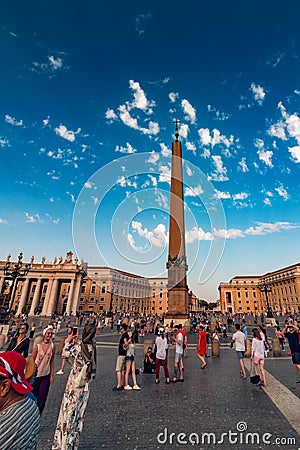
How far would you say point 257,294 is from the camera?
87.2 metres

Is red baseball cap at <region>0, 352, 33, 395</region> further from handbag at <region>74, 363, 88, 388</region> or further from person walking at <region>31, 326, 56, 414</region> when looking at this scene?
person walking at <region>31, 326, 56, 414</region>

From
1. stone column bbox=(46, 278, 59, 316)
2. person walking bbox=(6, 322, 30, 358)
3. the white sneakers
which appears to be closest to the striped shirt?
person walking bbox=(6, 322, 30, 358)

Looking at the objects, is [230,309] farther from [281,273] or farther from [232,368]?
[232,368]

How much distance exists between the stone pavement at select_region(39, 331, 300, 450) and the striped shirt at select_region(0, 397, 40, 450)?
252 centimetres

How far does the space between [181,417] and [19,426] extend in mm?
3824

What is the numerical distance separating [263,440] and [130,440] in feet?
5.97

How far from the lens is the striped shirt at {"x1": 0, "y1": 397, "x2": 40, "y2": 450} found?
1.30 m

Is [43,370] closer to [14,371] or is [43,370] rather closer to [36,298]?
[14,371]

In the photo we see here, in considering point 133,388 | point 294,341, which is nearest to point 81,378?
point 133,388

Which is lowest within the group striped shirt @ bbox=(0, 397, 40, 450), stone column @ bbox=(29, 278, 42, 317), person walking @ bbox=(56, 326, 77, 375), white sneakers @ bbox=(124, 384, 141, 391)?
white sneakers @ bbox=(124, 384, 141, 391)

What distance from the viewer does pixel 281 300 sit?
73.8m

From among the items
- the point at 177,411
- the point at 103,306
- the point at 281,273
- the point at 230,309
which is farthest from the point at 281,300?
the point at 177,411

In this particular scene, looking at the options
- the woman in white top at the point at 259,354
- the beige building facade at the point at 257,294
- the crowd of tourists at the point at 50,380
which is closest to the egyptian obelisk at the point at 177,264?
the crowd of tourists at the point at 50,380

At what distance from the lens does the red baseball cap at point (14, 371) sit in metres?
1.49
